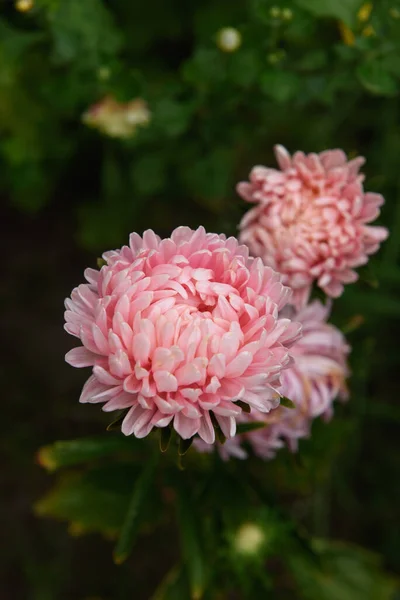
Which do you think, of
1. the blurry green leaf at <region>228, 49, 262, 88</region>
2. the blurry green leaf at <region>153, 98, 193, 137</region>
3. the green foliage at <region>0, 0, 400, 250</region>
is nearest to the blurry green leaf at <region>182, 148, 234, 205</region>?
the green foliage at <region>0, 0, 400, 250</region>

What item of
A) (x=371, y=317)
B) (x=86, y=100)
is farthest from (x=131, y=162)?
(x=371, y=317)

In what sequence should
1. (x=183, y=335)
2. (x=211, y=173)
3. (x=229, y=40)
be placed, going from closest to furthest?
(x=183, y=335)
(x=229, y=40)
(x=211, y=173)

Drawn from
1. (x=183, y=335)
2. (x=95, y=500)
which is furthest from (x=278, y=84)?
(x=95, y=500)

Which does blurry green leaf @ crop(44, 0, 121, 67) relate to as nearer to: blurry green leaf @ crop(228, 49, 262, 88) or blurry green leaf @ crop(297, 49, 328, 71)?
blurry green leaf @ crop(228, 49, 262, 88)

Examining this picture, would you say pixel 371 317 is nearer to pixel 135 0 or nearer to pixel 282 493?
pixel 282 493

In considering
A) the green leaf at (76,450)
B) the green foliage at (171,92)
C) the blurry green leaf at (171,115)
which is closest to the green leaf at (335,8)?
the green foliage at (171,92)

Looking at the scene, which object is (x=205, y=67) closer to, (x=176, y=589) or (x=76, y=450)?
(x=76, y=450)
